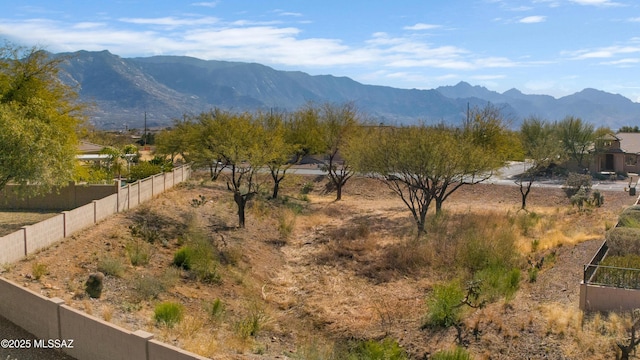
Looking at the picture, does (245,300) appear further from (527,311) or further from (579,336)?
(579,336)

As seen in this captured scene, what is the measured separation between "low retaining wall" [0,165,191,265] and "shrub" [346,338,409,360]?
1131 centimetres

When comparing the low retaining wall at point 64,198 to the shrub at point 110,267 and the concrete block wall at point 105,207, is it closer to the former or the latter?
the concrete block wall at point 105,207

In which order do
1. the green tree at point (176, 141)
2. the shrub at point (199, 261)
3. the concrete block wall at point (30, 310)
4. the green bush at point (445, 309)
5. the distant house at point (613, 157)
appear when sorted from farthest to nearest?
the distant house at point (613, 157) < the green tree at point (176, 141) < the shrub at point (199, 261) < the green bush at point (445, 309) < the concrete block wall at point (30, 310)

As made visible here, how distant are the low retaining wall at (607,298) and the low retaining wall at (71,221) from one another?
58.2 feet

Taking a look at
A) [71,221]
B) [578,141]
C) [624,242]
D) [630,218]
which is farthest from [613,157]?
[71,221]

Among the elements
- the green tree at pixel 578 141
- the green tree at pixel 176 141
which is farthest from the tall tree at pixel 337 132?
the green tree at pixel 578 141

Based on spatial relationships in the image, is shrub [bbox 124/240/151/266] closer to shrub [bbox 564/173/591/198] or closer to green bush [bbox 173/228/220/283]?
green bush [bbox 173/228/220/283]

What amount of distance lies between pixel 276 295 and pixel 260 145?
14.9 m

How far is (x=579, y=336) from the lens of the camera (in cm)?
1458

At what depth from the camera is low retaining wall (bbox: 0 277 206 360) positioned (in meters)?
10.9

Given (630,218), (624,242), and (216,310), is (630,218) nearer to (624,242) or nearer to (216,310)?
(624,242)

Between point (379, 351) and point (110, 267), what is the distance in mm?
9985

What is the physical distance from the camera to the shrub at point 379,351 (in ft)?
49.1

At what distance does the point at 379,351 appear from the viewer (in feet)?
49.8
